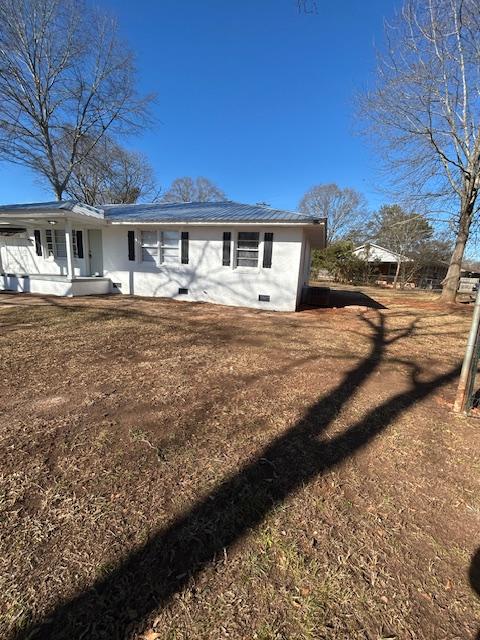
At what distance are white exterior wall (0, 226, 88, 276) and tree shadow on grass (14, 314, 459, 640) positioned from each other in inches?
480

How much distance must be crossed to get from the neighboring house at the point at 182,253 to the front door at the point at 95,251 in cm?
4

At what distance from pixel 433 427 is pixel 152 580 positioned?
287 cm

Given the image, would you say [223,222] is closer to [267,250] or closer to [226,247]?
[226,247]

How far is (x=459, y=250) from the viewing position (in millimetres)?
13156

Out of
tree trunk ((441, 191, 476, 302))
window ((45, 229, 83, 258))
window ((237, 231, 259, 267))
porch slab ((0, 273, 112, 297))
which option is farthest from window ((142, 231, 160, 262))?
tree trunk ((441, 191, 476, 302))

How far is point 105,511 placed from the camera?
1.79 m

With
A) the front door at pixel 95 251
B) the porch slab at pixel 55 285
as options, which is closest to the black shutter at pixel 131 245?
the porch slab at pixel 55 285

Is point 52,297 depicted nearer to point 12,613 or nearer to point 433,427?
point 12,613

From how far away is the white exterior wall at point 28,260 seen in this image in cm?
1262

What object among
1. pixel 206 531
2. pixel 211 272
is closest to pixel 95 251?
pixel 211 272

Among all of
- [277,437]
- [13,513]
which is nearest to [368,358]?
[277,437]

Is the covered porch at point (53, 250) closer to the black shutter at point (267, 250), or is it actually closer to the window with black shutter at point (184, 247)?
the window with black shutter at point (184, 247)

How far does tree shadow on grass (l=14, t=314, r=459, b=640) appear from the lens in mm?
1268

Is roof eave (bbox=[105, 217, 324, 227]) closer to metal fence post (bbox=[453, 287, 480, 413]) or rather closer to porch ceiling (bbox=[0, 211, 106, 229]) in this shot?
porch ceiling (bbox=[0, 211, 106, 229])
